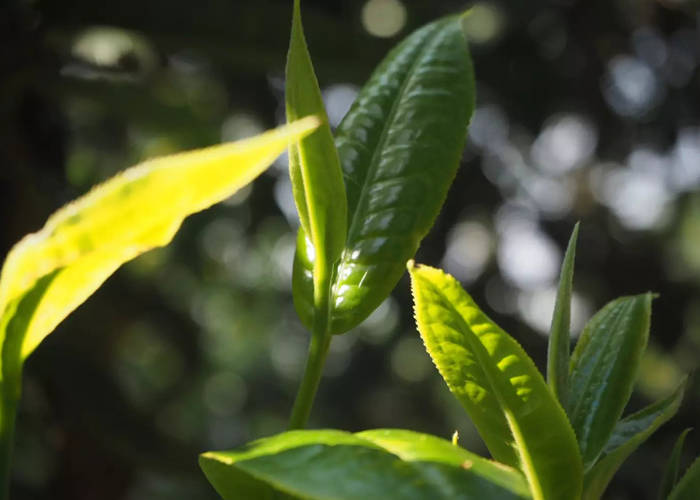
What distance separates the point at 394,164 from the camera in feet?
1.33

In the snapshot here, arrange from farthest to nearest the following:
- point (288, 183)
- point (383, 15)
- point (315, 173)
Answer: point (288, 183)
point (383, 15)
point (315, 173)

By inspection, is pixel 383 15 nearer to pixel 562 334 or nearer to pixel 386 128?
pixel 386 128

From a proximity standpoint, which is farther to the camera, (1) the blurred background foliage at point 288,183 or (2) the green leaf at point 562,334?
(1) the blurred background foliage at point 288,183

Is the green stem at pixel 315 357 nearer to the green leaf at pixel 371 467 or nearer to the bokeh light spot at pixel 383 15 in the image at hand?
the green leaf at pixel 371 467

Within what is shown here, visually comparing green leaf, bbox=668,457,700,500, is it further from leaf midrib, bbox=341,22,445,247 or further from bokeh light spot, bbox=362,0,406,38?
bokeh light spot, bbox=362,0,406,38

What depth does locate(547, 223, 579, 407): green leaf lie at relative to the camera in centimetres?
34

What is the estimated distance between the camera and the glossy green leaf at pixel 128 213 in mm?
248

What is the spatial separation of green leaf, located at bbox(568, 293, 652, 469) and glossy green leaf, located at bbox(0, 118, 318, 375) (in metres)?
0.18

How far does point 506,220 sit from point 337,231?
174cm

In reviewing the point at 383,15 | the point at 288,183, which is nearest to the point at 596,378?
the point at 383,15

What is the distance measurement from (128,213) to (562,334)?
0.18 m

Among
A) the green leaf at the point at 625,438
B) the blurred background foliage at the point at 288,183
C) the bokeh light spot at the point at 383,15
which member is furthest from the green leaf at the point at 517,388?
the bokeh light spot at the point at 383,15

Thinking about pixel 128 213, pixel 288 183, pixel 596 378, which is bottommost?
pixel 288 183

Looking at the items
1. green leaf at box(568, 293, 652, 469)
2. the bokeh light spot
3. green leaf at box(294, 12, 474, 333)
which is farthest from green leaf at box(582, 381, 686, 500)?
the bokeh light spot
